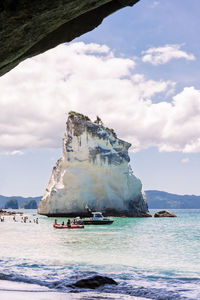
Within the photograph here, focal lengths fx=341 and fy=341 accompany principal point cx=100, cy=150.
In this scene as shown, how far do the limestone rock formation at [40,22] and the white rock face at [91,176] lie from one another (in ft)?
205

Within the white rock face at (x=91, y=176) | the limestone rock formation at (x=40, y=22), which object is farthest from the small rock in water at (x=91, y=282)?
the white rock face at (x=91, y=176)

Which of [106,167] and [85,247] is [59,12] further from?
[106,167]

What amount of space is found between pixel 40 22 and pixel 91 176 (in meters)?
65.0

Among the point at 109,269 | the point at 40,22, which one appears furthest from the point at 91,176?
the point at 40,22

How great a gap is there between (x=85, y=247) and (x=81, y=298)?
48.4ft

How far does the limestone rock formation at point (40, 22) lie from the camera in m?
3.03

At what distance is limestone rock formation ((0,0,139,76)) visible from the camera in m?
3.03

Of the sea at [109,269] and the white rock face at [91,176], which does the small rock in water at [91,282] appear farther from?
the white rock face at [91,176]

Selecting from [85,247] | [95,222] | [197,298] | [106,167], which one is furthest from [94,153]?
[197,298]

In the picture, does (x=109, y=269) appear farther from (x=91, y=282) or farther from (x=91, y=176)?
(x=91, y=176)

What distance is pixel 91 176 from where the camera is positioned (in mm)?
68062

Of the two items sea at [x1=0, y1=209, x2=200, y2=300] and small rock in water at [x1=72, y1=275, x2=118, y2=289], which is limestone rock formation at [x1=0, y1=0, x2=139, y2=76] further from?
small rock in water at [x1=72, y1=275, x2=118, y2=289]

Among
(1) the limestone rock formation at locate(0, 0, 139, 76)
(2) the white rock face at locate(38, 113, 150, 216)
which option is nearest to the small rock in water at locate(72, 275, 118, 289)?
(1) the limestone rock formation at locate(0, 0, 139, 76)

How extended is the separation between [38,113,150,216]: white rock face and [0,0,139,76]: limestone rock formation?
62343mm
